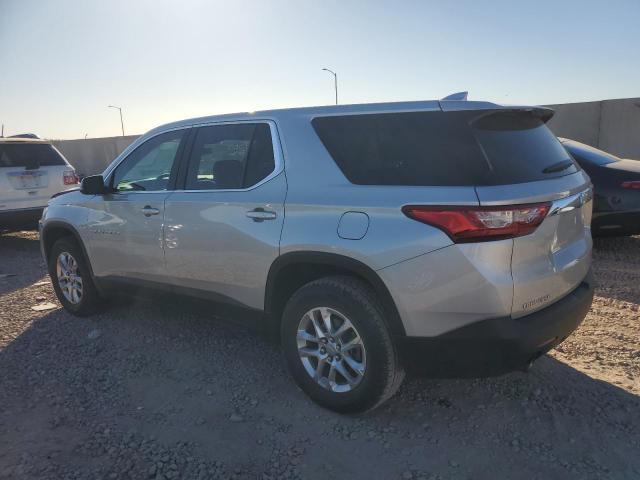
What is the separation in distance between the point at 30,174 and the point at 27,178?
0.26ft

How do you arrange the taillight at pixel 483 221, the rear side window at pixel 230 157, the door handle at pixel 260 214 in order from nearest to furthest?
the taillight at pixel 483 221 → the door handle at pixel 260 214 → the rear side window at pixel 230 157

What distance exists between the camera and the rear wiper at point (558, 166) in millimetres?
2811

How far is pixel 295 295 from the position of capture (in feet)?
10.2

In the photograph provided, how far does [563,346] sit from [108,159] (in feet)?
87.8

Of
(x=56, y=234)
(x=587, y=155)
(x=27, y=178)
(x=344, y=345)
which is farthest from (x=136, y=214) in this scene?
(x=587, y=155)

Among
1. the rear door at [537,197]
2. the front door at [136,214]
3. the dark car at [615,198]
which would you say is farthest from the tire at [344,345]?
the dark car at [615,198]

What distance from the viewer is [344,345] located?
2.95m

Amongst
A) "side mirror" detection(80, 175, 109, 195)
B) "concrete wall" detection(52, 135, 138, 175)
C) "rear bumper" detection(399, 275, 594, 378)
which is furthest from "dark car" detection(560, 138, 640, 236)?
"concrete wall" detection(52, 135, 138, 175)

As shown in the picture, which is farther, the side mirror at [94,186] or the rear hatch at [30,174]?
the rear hatch at [30,174]

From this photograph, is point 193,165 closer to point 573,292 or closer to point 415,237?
point 415,237

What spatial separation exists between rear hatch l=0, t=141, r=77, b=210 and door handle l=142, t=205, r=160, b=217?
16.5ft

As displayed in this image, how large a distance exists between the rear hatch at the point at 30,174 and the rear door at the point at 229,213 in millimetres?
5345

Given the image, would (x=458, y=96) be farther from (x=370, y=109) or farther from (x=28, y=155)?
(x=28, y=155)

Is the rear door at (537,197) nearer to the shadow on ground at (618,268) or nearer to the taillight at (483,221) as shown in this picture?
the taillight at (483,221)
